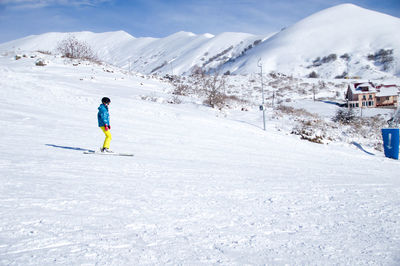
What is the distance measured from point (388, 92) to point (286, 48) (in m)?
70.1

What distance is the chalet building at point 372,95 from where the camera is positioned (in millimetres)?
53281

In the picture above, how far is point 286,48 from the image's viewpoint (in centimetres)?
11750

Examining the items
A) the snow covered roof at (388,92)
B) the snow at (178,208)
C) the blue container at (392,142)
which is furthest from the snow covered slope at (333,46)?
the snow at (178,208)

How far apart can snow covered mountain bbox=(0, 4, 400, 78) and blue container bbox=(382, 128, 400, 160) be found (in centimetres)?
5422

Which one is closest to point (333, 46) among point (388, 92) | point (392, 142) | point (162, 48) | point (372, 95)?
point (388, 92)

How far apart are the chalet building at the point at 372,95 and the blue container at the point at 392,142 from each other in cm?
4515

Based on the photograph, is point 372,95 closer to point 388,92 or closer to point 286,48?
point 388,92

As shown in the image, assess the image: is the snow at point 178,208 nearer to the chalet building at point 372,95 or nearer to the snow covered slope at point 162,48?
the chalet building at point 372,95

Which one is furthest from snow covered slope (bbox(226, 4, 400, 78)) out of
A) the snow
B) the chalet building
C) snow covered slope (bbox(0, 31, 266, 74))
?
the snow

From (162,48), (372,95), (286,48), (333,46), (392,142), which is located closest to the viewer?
(392,142)

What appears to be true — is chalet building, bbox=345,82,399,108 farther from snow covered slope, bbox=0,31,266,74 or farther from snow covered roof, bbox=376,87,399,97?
snow covered slope, bbox=0,31,266,74

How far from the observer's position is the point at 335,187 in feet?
16.9

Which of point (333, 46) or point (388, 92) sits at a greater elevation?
point (333, 46)

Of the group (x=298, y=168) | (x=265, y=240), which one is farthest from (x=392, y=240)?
(x=298, y=168)
